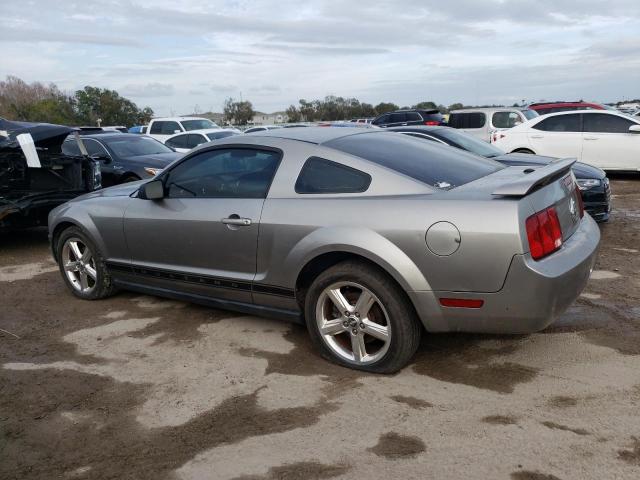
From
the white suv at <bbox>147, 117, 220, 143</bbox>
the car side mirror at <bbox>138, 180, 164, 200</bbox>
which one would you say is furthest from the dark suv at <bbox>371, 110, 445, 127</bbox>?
the car side mirror at <bbox>138, 180, 164, 200</bbox>

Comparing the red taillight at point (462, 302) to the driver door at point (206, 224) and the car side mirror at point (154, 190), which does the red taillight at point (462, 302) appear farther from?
the car side mirror at point (154, 190)

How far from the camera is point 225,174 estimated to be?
14.3 feet

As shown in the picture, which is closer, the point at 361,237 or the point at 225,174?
the point at 361,237

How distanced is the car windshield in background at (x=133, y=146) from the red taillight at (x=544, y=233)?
821 centimetres

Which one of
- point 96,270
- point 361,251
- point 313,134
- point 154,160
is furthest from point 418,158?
point 154,160

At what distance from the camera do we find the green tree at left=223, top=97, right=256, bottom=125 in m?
65.4

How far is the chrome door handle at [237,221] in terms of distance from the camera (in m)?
3.97

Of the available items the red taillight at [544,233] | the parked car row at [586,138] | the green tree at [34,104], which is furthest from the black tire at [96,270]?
the green tree at [34,104]

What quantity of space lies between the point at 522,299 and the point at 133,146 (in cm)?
877

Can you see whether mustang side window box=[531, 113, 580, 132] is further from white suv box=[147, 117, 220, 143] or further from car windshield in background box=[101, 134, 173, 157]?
white suv box=[147, 117, 220, 143]

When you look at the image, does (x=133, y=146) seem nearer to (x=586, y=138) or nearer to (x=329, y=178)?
(x=329, y=178)

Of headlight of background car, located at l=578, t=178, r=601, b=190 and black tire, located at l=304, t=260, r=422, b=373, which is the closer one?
black tire, located at l=304, t=260, r=422, b=373

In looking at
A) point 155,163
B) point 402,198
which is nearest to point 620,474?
point 402,198

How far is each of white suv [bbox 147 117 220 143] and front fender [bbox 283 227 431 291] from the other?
49.9 feet
